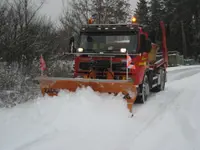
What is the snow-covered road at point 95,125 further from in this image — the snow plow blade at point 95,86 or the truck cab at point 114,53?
the truck cab at point 114,53

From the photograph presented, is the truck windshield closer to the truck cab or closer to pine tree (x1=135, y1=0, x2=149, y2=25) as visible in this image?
the truck cab

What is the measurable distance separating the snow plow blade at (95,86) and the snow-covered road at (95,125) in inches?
7.7

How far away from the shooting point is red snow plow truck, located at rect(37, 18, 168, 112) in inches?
335

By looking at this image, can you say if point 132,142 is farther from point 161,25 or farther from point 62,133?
point 161,25

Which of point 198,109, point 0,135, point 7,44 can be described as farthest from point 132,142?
point 7,44

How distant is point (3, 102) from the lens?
31.9 ft

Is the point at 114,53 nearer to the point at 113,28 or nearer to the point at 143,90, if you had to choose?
the point at 113,28

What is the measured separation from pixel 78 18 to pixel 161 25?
1019 cm

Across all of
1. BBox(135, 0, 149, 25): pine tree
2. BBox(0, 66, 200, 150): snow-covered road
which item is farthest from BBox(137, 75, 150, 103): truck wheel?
BBox(135, 0, 149, 25): pine tree

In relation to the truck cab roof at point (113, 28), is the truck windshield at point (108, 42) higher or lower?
lower

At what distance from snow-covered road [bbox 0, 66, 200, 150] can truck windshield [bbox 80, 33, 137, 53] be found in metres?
1.65

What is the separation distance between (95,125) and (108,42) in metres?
3.38

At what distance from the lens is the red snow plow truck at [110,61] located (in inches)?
335

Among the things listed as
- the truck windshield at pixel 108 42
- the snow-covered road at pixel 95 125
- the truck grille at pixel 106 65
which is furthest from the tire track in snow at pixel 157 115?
the truck windshield at pixel 108 42
